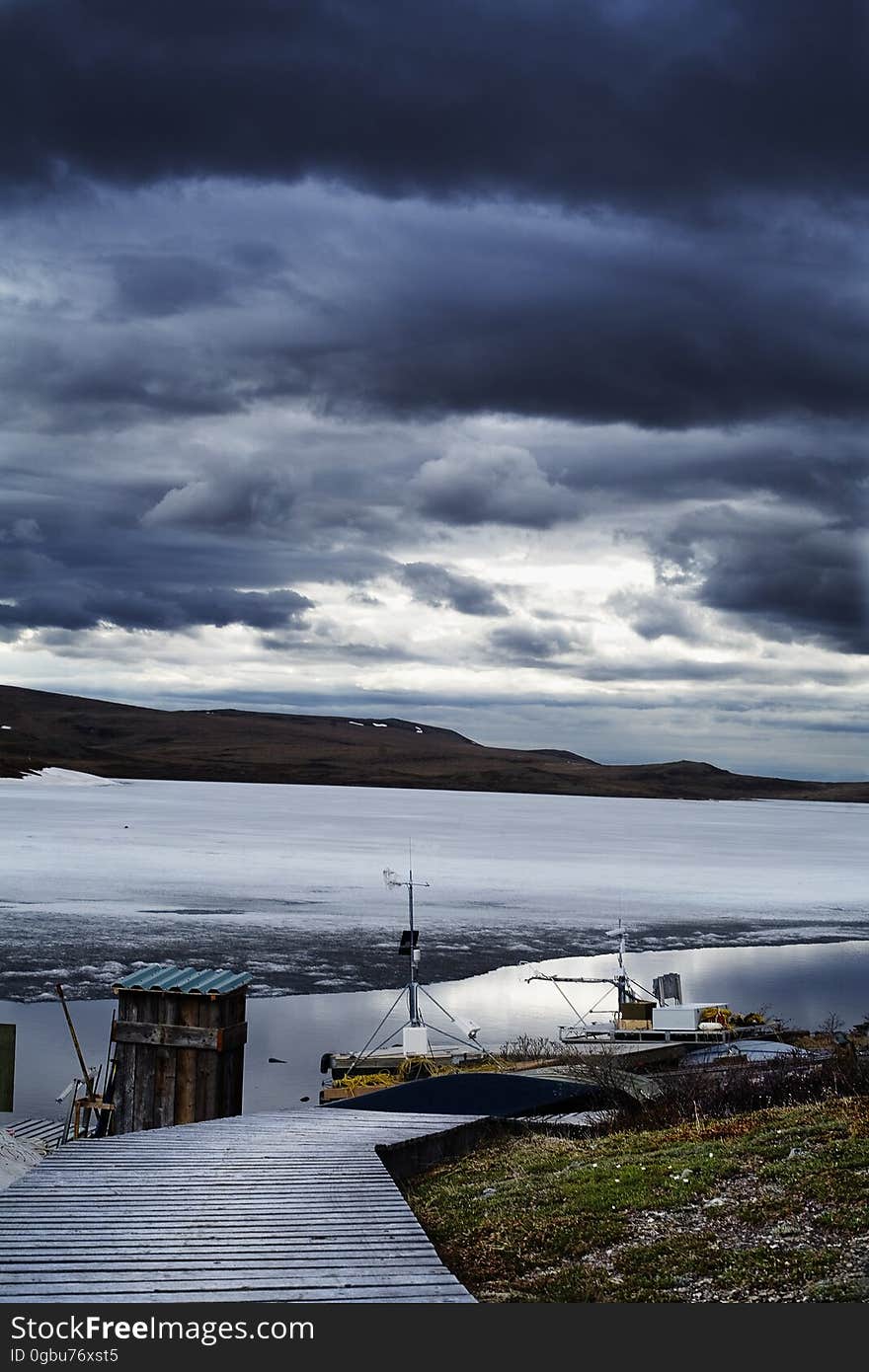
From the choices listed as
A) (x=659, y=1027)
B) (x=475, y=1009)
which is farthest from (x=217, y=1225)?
(x=475, y=1009)

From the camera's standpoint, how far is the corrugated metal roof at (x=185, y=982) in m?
18.0

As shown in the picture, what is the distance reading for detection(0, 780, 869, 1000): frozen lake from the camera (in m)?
35.5

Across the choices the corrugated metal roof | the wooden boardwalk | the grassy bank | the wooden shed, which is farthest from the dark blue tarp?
the wooden boardwalk

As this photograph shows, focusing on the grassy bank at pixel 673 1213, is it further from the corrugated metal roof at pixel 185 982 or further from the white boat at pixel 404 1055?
the white boat at pixel 404 1055

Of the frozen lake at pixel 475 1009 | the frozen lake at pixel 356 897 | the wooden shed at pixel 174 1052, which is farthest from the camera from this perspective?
the frozen lake at pixel 356 897

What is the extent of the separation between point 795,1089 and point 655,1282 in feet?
28.4

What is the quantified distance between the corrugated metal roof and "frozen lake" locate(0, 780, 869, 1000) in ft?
40.3

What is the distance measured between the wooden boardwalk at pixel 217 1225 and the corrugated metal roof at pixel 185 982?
12.1 ft

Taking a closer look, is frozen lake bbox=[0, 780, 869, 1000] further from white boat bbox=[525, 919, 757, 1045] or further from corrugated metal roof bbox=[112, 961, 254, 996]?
corrugated metal roof bbox=[112, 961, 254, 996]

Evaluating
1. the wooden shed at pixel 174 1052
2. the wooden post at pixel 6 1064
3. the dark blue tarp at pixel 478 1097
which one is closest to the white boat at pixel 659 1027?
the dark blue tarp at pixel 478 1097

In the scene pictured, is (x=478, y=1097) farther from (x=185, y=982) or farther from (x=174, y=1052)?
(x=185, y=982)

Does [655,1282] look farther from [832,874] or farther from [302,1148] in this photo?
[832,874]

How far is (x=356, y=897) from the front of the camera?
50.8 m

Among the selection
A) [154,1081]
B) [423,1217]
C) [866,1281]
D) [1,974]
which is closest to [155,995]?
[154,1081]
